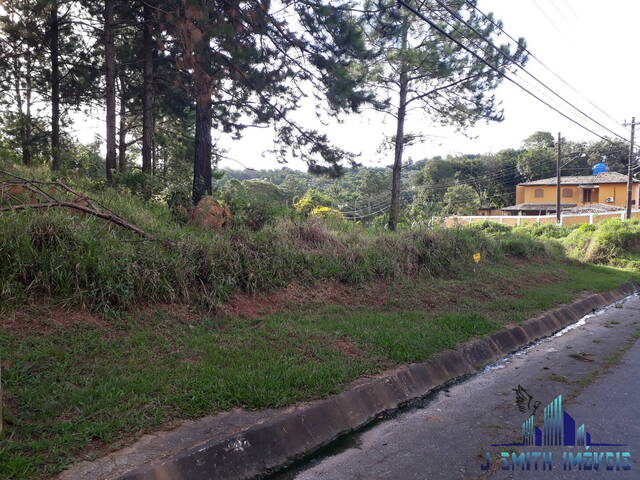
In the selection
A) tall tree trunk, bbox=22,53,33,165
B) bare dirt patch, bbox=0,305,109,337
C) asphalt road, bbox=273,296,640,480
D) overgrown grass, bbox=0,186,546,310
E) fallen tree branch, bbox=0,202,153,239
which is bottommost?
asphalt road, bbox=273,296,640,480

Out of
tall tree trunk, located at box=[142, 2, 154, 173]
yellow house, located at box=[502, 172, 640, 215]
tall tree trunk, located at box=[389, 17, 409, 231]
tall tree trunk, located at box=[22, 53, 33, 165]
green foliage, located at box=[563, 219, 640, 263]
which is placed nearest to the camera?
tall tree trunk, located at box=[142, 2, 154, 173]

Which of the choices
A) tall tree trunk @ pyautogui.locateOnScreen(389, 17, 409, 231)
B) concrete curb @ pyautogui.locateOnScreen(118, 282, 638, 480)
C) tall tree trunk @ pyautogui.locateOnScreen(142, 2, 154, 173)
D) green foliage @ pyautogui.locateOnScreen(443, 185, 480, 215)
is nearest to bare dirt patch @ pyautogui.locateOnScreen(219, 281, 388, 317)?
concrete curb @ pyautogui.locateOnScreen(118, 282, 638, 480)

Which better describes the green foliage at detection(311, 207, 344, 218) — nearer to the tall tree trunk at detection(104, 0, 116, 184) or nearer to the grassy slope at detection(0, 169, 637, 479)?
the grassy slope at detection(0, 169, 637, 479)

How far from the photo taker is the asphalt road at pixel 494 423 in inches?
140

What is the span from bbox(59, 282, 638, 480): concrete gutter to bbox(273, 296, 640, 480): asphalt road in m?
0.16

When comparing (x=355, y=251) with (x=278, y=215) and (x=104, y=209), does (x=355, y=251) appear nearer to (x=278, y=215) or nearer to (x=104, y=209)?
(x=278, y=215)

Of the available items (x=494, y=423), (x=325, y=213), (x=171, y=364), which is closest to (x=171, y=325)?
(x=171, y=364)

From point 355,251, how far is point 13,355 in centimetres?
628

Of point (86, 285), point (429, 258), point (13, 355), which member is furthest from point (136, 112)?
point (13, 355)

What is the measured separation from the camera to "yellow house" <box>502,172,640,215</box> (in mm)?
49266

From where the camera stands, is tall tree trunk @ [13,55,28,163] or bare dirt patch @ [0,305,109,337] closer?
bare dirt patch @ [0,305,109,337]

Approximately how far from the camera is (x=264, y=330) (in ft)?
19.8

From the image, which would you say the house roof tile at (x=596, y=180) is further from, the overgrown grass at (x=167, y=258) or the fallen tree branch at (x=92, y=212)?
the fallen tree branch at (x=92, y=212)

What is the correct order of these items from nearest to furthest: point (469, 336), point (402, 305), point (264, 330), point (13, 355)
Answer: point (13, 355) < point (264, 330) < point (469, 336) < point (402, 305)
